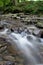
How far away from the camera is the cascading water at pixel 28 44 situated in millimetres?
6336

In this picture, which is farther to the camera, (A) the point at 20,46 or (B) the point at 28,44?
(B) the point at 28,44

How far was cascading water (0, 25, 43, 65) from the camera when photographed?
6336mm

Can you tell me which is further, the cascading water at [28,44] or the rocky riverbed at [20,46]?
the cascading water at [28,44]

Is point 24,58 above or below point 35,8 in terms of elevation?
above

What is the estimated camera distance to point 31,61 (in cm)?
616

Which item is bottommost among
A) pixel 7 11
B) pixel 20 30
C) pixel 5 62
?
pixel 7 11

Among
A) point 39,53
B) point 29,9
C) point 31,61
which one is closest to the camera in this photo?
point 31,61

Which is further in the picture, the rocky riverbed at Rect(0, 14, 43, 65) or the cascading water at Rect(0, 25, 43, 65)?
the cascading water at Rect(0, 25, 43, 65)

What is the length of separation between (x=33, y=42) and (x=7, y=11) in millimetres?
10301

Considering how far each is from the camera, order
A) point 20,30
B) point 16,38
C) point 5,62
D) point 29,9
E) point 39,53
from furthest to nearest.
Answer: point 29,9, point 20,30, point 16,38, point 39,53, point 5,62

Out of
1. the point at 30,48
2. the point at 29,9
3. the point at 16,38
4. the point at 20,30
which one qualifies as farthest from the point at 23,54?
the point at 29,9

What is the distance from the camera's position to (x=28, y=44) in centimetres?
792

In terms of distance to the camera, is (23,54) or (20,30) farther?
(20,30)

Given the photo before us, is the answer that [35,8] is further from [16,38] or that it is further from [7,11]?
[16,38]
